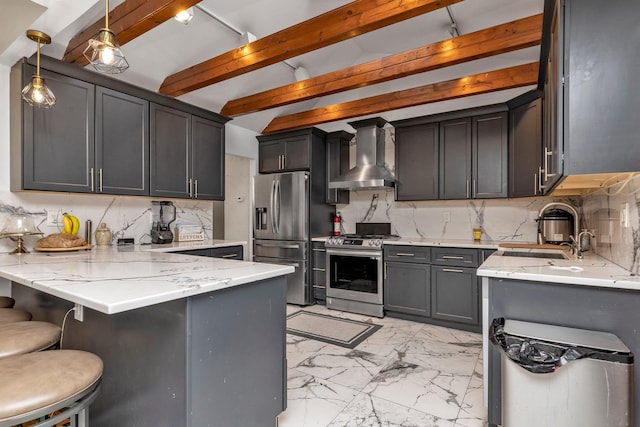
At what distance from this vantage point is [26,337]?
1426 millimetres

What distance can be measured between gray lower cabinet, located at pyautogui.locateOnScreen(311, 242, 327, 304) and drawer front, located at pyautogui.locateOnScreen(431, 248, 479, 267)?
4.64ft

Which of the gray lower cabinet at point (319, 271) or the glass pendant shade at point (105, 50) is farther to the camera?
the gray lower cabinet at point (319, 271)

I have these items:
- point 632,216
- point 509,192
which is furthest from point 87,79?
point 509,192

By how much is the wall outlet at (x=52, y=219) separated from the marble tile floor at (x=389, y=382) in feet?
7.59

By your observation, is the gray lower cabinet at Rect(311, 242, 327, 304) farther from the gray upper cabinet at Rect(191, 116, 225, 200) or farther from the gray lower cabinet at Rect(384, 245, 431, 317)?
the gray upper cabinet at Rect(191, 116, 225, 200)

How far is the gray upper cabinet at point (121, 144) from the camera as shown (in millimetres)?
2846

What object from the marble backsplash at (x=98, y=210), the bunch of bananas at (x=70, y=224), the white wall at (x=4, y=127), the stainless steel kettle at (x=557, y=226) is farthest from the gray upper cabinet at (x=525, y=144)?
the white wall at (x=4, y=127)

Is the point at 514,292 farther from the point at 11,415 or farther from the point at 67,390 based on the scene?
the point at 11,415

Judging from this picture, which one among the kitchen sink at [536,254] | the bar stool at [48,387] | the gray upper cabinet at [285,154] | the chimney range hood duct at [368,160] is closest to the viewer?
the bar stool at [48,387]

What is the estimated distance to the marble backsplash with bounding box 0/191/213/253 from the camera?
263 cm

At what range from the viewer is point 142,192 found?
3152mm

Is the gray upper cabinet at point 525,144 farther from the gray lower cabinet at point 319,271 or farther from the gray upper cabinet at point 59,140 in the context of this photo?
the gray upper cabinet at point 59,140

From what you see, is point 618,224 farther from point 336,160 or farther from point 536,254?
point 336,160

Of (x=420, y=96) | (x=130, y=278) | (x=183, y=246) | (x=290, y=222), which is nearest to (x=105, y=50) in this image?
(x=130, y=278)
